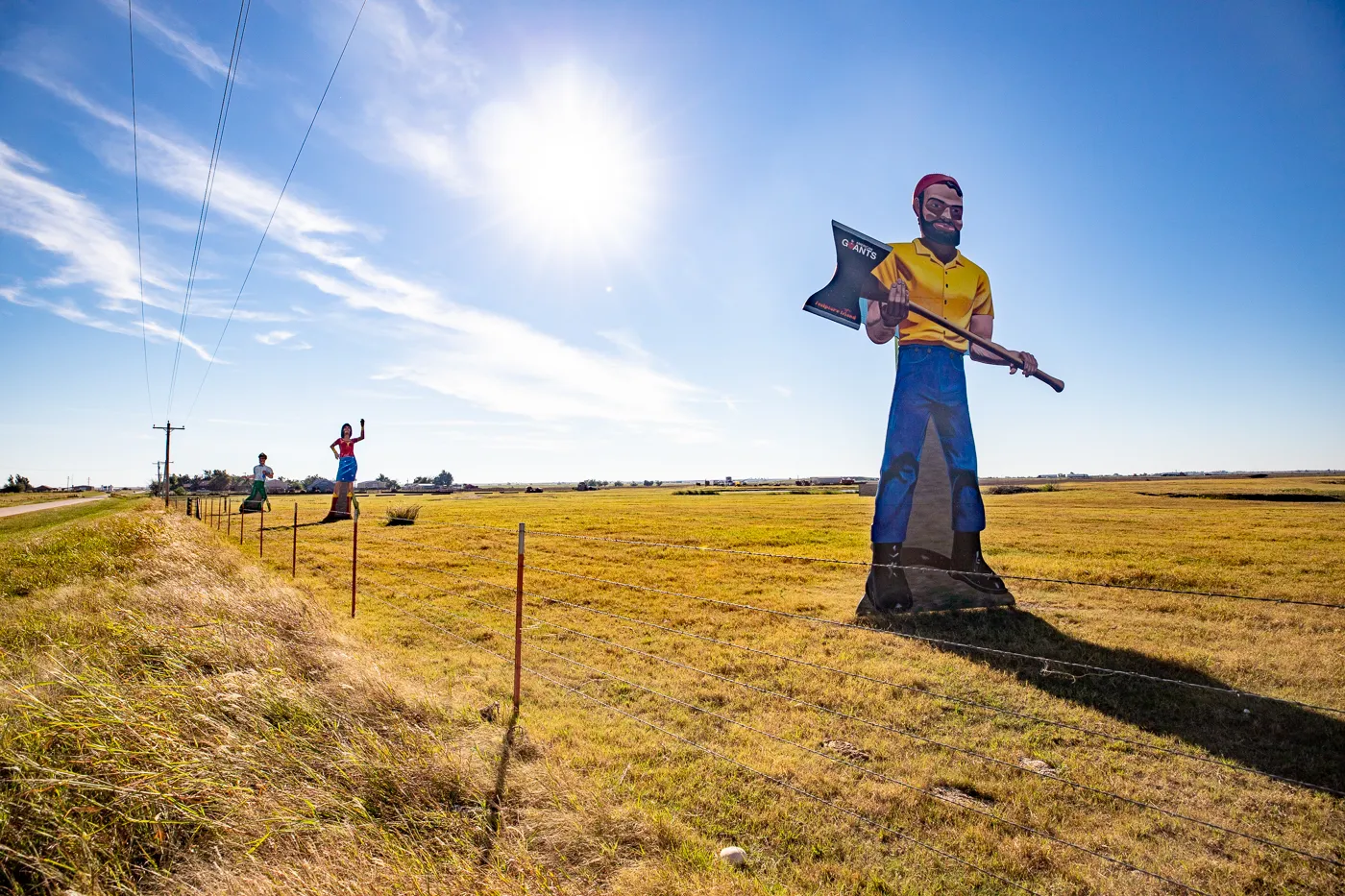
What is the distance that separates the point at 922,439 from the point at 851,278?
293 cm

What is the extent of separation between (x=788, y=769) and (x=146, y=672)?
483cm

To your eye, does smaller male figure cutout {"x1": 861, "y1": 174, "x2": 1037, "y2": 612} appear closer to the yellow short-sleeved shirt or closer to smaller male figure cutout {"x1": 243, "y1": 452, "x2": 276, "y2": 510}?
the yellow short-sleeved shirt

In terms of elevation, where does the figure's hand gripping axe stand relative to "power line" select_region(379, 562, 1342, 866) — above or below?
above

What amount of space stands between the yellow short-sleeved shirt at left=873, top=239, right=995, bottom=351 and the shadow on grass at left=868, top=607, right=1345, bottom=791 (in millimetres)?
4632

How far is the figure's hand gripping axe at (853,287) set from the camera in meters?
9.61

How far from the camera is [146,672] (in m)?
4.21

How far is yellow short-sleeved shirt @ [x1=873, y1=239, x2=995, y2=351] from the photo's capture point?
966cm

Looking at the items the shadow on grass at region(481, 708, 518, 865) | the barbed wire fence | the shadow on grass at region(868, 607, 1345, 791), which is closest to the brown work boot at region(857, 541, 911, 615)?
the shadow on grass at region(868, 607, 1345, 791)

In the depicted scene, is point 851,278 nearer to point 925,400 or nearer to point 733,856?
point 925,400

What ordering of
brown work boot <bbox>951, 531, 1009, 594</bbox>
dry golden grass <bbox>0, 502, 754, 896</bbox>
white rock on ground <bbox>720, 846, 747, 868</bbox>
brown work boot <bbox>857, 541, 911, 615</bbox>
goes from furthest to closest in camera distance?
brown work boot <bbox>951, 531, 1009, 594</bbox> < brown work boot <bbox>857, 541, 911, 615</bbox> < white rock on ground <bbox>720, 846, 747, 868</bbox> < dry golden grass <bbox>0, 502, 754, 896</bbox>

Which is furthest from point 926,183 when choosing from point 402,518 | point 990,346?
point 402,518

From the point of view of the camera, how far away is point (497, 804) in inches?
135

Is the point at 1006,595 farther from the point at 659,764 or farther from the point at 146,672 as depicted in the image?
the point at 146,672

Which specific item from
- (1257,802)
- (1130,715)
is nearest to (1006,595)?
(1130,715)
